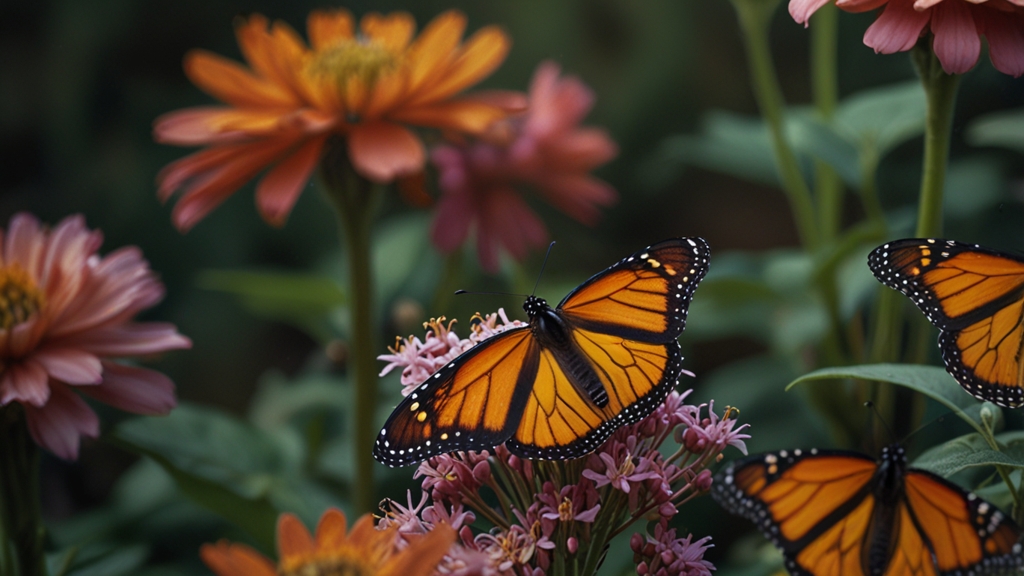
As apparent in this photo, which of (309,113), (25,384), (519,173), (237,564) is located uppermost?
(519,173)

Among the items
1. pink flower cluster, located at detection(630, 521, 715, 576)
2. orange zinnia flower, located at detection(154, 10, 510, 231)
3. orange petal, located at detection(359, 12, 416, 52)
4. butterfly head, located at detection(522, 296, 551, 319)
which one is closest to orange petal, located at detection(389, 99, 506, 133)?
orange zinnia flower, located at detection(154, 10, 510, 231)

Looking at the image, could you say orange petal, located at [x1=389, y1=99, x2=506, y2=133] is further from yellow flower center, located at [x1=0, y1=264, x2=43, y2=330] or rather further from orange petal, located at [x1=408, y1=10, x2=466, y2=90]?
yellow flower center, located at [x1=0, y1=264, x2=43, y2=330]

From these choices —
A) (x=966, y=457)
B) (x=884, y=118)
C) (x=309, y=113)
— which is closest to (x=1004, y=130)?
(x=884, y=118)

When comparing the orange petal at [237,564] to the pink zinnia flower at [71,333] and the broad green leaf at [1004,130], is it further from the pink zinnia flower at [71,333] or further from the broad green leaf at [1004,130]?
the broad green leaf at [1004,130]

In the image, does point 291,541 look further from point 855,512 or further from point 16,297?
point 16,297

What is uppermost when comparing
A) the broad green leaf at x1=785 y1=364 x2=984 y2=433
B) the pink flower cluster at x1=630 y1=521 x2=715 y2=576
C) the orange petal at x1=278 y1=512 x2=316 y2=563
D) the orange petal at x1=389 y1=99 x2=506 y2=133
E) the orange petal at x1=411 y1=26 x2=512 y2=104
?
the orange petal at x1=411 y1=26 x2=512 y2=104

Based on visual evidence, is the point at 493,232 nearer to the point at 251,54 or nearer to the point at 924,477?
the point at 251,54
